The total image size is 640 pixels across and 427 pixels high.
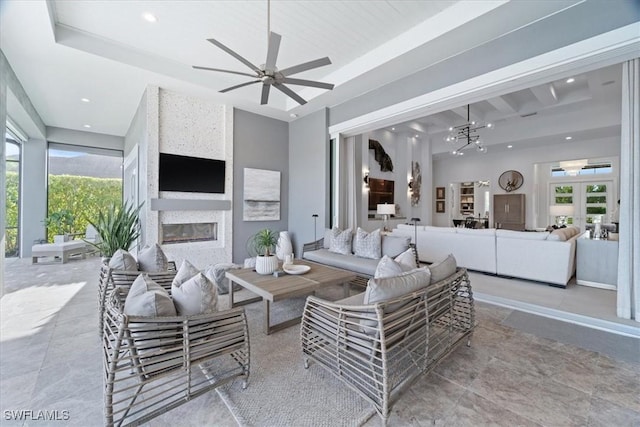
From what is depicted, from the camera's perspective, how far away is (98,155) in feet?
25.4

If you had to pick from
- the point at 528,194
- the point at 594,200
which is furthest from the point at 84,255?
the point at 594,200

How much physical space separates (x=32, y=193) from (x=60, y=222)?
960mm

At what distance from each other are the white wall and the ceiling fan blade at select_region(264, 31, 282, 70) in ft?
28.7

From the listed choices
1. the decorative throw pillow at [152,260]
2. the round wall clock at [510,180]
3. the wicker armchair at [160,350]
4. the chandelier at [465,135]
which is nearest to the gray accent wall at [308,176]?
the chandelier at [465,135]

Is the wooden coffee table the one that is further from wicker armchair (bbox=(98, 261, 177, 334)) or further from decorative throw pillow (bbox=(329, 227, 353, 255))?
decorative throw pillow (bbox=(329, 227, 353, 255))

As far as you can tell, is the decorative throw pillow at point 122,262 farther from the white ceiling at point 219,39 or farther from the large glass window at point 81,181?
the large glass window at point 81,181

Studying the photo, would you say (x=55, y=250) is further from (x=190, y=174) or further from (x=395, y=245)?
(x=395, y=245)

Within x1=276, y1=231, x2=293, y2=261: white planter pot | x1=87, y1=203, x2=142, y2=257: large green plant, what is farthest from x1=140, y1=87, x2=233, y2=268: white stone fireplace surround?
x1=87, y1=203, x2=142, y2=257: large green plant

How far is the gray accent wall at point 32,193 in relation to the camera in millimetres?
6586

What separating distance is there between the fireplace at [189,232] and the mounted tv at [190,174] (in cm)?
69

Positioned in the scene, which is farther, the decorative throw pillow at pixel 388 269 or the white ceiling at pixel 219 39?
the white ceiling at pixel 219 39

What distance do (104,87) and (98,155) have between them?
4.07 metres

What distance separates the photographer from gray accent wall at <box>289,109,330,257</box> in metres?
5.62

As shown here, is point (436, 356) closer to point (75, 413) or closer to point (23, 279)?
point (75, 413)
